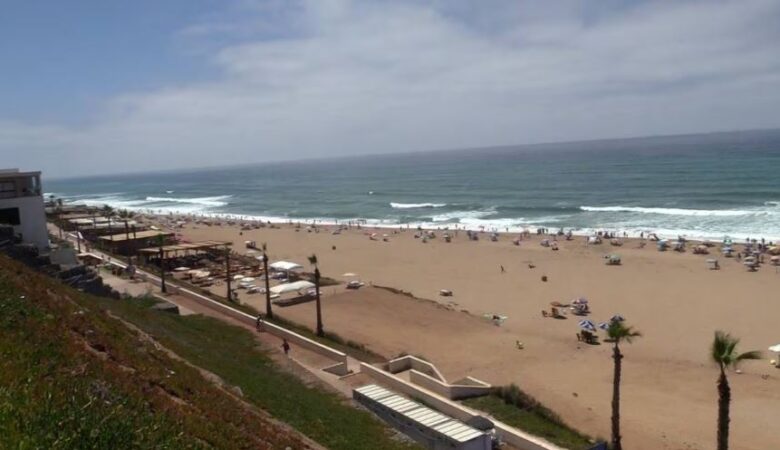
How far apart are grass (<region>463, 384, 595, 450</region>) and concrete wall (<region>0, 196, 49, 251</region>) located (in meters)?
21.2

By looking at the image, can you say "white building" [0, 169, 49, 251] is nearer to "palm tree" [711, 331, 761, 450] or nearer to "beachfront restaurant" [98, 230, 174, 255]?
"beachfront restaurant" [98, 230, 174, 255]

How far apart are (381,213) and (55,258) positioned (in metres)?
58.5

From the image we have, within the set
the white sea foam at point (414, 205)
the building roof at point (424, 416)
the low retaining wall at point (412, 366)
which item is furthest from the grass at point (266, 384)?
the white sea foam at point (414, 205)

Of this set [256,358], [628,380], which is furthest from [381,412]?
[628,380]

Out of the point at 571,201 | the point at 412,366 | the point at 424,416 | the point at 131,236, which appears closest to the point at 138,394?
the point at 424,416

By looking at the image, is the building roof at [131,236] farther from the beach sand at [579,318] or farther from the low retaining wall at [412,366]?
the low retaining wall at [412,366]

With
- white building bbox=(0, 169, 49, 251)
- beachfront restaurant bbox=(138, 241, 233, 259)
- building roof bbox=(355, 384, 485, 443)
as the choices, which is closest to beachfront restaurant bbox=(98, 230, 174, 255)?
beachfront restaurant bbox=(138, 241, 233, 259)

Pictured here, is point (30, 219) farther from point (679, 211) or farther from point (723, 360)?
point (679, 211)

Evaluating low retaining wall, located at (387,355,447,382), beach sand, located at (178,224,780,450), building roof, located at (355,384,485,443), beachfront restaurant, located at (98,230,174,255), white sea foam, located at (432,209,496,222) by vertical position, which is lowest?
beach sand, located at (178,224,780,450)

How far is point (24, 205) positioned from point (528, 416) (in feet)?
77.9

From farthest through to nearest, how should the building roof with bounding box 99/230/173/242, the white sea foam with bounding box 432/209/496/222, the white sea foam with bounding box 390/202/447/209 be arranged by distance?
the white sea foam with bounding box 390/202/447/209
the white sea foam with bounding box 432/209/496/222
the building roof with bounding box 99/230/173/242

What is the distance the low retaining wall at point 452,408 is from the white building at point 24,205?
59.8 ft

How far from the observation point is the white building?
2662 cm

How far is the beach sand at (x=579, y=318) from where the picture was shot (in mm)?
17891
